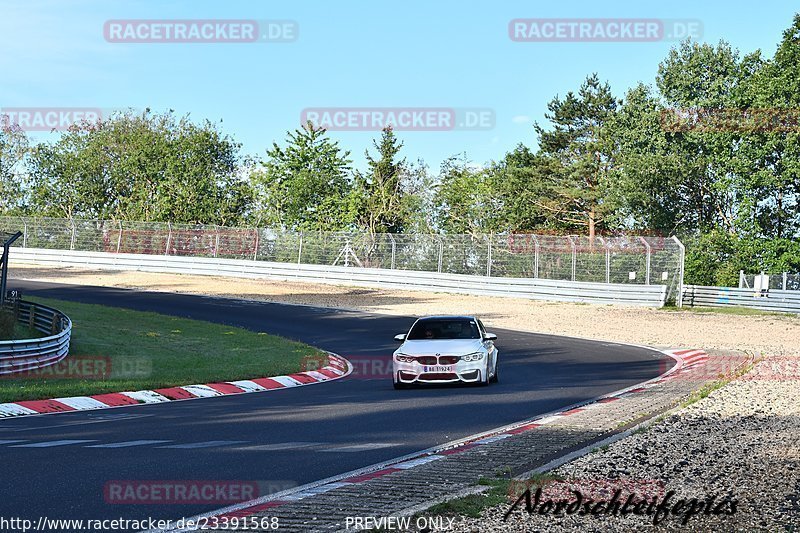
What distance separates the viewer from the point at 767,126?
175ft

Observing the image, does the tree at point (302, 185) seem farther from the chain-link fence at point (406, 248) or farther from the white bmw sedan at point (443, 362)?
the white bmw sedan at point (443, 362)

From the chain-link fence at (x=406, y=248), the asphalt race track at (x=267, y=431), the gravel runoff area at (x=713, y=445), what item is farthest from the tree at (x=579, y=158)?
the asphalt race track at (x=267, y=431)

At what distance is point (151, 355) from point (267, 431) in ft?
33.3

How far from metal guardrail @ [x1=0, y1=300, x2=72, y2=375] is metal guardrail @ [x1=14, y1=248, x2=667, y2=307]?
26.0m

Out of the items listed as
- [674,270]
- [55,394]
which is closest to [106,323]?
[55,394]

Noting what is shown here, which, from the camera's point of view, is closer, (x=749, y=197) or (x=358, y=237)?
(x=358, y=237)

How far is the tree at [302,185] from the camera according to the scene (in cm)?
7575

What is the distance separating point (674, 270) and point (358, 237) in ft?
47.9

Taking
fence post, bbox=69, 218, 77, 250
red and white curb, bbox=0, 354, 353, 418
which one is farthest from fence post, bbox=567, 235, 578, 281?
fence post, bbox=69, 218, 77, 250

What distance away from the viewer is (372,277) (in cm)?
4862

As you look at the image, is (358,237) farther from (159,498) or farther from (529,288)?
(159,498)

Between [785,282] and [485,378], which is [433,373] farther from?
[785,282]

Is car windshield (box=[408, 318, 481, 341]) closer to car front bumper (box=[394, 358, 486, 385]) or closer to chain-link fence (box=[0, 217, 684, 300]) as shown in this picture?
car front bumper (box=[394, 358, 486, 385])
